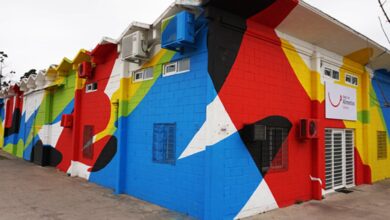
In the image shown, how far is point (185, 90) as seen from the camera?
21.8 feet

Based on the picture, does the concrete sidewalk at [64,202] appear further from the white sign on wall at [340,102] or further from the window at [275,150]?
the white sign on wall at [340,102]

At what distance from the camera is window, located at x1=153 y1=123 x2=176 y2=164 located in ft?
22.8

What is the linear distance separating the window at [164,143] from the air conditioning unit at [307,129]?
3.16 meters

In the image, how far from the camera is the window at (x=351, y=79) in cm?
1010

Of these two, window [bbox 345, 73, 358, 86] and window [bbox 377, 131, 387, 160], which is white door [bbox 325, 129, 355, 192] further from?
window [bbox 377, 131, 387, 160]

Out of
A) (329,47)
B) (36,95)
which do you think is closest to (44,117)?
(36,95)

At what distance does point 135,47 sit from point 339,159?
6874 millimetres

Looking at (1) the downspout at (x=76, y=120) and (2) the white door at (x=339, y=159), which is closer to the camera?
(2) the white door at (x=339, y=159)

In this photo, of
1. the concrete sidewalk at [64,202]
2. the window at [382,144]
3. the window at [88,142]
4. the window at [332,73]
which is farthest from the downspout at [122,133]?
the window at [382,144]

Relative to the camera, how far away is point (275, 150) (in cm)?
720

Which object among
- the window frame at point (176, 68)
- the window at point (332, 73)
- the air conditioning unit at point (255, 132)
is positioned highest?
the window at point (332, 73)

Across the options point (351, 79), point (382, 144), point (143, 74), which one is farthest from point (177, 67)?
point (382, 144)

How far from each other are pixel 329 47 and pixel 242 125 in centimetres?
438

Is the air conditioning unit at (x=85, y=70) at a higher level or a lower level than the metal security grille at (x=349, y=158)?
higher
